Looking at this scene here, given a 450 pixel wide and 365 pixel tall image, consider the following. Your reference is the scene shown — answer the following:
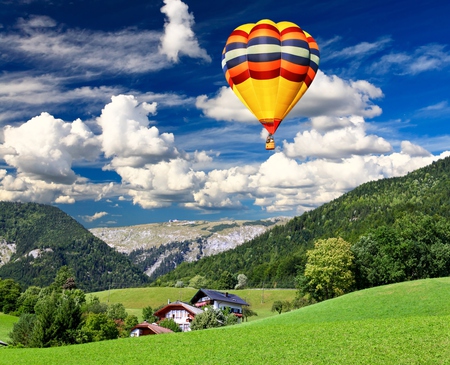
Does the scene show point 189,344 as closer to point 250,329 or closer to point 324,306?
point 250,329

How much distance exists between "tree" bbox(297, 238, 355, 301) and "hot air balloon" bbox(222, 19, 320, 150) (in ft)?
152

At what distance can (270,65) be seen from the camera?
45.2 m

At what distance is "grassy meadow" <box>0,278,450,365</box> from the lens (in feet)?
102

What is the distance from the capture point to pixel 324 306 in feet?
213

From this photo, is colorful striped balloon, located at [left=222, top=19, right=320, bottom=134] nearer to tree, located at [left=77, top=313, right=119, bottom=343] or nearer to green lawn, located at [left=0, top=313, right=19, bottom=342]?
tree, located at [left=77, top=313, right=119, bottom=343]

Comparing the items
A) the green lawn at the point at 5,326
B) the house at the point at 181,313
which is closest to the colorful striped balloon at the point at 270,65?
the house at the point at 181,313

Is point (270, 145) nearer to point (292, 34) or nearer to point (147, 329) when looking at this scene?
point (292, 34)

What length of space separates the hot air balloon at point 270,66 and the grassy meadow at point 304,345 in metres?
19.1

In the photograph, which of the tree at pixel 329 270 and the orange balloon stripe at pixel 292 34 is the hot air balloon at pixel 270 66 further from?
the tree at pixel 329 270

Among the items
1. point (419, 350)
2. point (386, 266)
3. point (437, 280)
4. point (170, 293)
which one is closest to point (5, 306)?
point (170, 293)

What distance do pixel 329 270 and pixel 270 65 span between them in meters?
51.8

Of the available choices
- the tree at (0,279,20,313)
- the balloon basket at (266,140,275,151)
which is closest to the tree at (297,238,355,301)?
the balloon basket at (266,140,275,151)

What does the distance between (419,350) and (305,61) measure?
29.2 metres

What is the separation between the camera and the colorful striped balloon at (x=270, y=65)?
45312 mm
